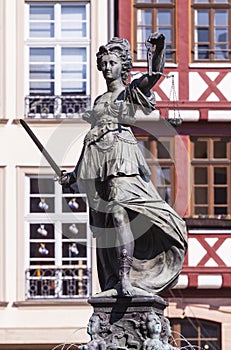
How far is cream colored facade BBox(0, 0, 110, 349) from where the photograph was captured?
3089 centimetres

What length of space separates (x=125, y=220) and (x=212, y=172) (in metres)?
17.5

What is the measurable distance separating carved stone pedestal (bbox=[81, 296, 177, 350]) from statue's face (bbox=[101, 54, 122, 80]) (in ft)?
5.87

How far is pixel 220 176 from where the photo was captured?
31000 mm

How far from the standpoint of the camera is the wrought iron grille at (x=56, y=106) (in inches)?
1235

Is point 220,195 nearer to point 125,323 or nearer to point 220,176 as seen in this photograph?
point 220,176

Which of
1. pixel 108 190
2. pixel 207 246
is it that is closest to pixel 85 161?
pixel 108 190

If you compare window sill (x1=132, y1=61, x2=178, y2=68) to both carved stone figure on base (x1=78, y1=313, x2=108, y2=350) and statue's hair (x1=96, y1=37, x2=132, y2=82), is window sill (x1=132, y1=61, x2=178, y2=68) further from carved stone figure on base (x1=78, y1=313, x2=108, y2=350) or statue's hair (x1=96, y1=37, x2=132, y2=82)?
Result: carved stone figure on base (x1=78, y1=313, x2=108, y2=350)

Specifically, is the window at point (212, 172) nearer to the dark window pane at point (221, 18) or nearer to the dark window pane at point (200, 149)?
the dark window pane at point (200, 149)

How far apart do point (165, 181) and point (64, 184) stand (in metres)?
17.1

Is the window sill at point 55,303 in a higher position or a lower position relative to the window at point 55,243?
lower

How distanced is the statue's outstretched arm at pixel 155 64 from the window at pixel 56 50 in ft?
58.1

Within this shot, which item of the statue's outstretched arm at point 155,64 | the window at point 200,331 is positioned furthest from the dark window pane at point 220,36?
the statue's outstretched arm at point 155,64

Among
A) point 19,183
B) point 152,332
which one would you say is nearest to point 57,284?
point 19,183

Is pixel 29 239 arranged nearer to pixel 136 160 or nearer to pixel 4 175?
pixel 4 175
